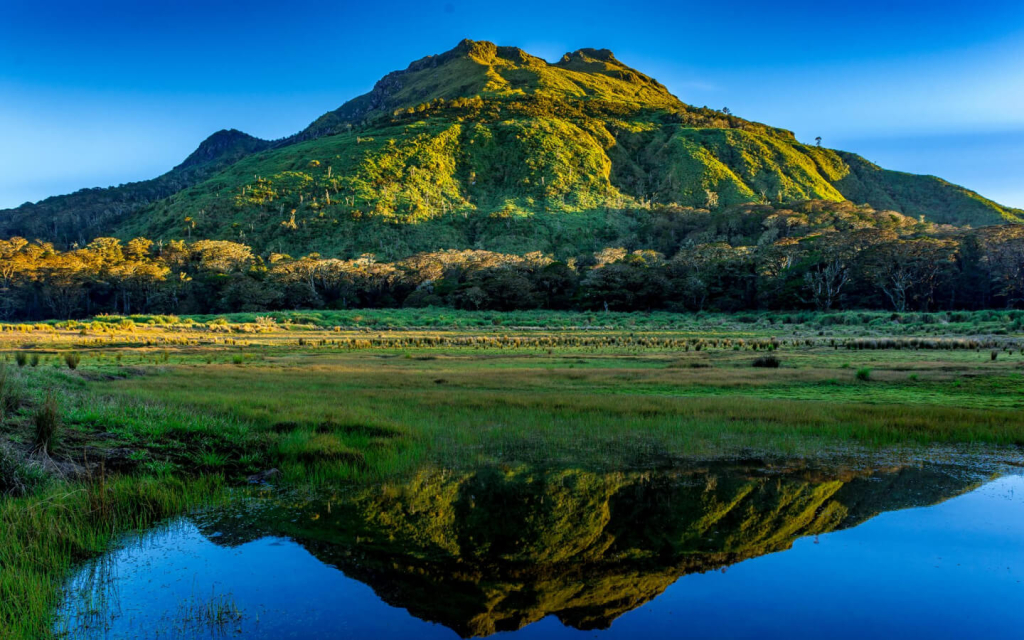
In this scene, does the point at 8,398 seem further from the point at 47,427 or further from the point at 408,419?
the point at 408,419

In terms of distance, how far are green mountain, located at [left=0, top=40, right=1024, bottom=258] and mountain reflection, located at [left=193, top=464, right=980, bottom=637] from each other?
116927 mm

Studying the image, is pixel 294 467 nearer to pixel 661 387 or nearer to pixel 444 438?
pixel 444 438

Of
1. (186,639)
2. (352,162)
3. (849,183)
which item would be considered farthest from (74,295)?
(849,183)

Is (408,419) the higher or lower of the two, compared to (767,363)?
lower

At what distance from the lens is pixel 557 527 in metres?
9.30

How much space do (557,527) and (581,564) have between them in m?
1.29

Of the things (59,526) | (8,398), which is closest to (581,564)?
(59,526)

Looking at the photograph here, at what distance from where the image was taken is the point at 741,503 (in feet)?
33.9

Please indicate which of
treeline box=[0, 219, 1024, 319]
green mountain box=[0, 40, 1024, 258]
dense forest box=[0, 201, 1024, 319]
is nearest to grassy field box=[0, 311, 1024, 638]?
dense forest box=[0, 201, 1024, 319]

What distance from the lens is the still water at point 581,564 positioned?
263 inches

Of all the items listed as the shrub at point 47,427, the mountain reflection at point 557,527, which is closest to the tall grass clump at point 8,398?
the shrub at point 47,427

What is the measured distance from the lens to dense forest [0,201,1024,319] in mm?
74562

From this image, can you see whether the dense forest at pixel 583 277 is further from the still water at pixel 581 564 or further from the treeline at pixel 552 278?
the still water at pixel 581 564

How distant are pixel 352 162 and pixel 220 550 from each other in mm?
163116
